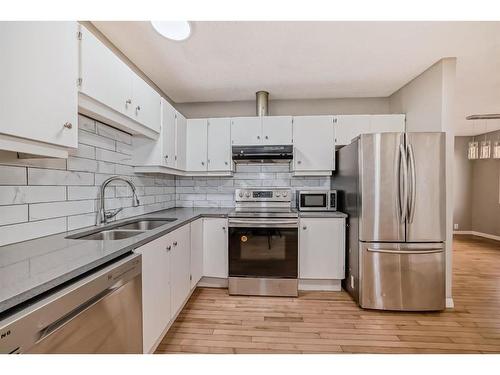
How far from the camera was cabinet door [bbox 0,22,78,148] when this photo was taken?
888 millimetres

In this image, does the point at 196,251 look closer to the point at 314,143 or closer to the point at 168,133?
the point at 168,133

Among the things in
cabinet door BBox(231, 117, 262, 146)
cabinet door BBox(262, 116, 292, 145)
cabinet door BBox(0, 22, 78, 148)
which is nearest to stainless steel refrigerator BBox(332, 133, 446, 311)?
cabinet door BBox(262, 116, 292, 145)

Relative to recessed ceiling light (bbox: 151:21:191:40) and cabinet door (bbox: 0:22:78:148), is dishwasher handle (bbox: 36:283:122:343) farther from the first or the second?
recessed ceiling light (bbox: 151:21:191:40)

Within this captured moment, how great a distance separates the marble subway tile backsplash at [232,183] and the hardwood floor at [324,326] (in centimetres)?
123

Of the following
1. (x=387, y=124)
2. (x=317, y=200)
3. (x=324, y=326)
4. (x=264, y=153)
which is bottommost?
(x=324, y=326)

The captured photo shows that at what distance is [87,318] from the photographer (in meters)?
0.96

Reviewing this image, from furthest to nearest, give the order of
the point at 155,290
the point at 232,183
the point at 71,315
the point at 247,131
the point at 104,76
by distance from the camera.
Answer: the point at 232,183 < the point at 247,131 < the point at 155,290 < the point at 104,76 < the point at 71,315

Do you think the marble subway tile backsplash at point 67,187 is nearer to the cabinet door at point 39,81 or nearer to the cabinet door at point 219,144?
the cabinet door at point 39,81

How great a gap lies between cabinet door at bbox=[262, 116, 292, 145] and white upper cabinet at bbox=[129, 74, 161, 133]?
132 centimetres

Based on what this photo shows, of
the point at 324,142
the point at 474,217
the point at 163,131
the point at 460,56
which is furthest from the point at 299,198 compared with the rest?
the point at 474,217

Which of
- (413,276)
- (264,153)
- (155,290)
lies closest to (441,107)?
(413,276)

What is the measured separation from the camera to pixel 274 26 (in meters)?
1.84

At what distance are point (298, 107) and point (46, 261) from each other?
3.19 meters

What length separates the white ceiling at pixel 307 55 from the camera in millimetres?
1876
